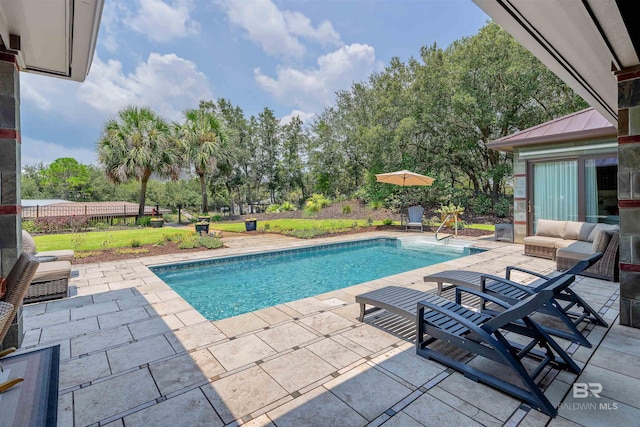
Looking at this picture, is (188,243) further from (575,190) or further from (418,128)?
(418,128)

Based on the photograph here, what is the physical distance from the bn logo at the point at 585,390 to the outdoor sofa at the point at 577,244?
3759mm

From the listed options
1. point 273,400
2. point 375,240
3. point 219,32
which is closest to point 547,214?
point 375,240

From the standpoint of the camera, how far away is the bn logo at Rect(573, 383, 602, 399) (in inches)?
85.1

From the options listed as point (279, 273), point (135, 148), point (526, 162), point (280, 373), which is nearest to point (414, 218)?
point (526, 162)

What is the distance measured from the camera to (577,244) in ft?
20.1

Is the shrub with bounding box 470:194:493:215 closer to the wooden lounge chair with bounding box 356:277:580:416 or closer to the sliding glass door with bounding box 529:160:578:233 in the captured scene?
the sliding glass door with bounding box 529:160:578:233

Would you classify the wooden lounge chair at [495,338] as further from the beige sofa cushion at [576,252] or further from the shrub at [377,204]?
the shrub at [377,204]

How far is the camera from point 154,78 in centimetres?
3098

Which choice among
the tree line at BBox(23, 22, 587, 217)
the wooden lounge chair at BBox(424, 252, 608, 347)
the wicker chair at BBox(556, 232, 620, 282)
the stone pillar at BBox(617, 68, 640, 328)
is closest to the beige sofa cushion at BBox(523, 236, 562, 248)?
the wicker chair at BBox(556, 232, 620, 282)

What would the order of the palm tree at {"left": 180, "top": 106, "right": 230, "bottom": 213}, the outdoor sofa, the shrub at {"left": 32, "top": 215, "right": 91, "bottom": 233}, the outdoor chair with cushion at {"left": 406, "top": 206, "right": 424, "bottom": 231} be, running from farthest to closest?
the palm tree at {"left": 180, "top": 106, "right": 230, "bottom": 213} < the outdoor chair with cushion at {"left": 406, "top": 206, "right": 424, "bottom": 231} < the shrub at {"left": 32, "top": 215, "right": 91, "bottom": 233} < the outdoor sofa

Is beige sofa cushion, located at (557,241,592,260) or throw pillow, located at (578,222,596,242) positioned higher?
throw pillow, located at (578,222,596,242)

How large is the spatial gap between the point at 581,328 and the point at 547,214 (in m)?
6.28

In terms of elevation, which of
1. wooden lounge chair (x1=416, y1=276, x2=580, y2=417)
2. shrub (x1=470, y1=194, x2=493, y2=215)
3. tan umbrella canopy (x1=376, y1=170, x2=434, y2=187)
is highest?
tan umbrella canopy (x1=376, y1=170, x2=434, y2=187)

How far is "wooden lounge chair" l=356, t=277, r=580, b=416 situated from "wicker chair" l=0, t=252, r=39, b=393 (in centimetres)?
313
